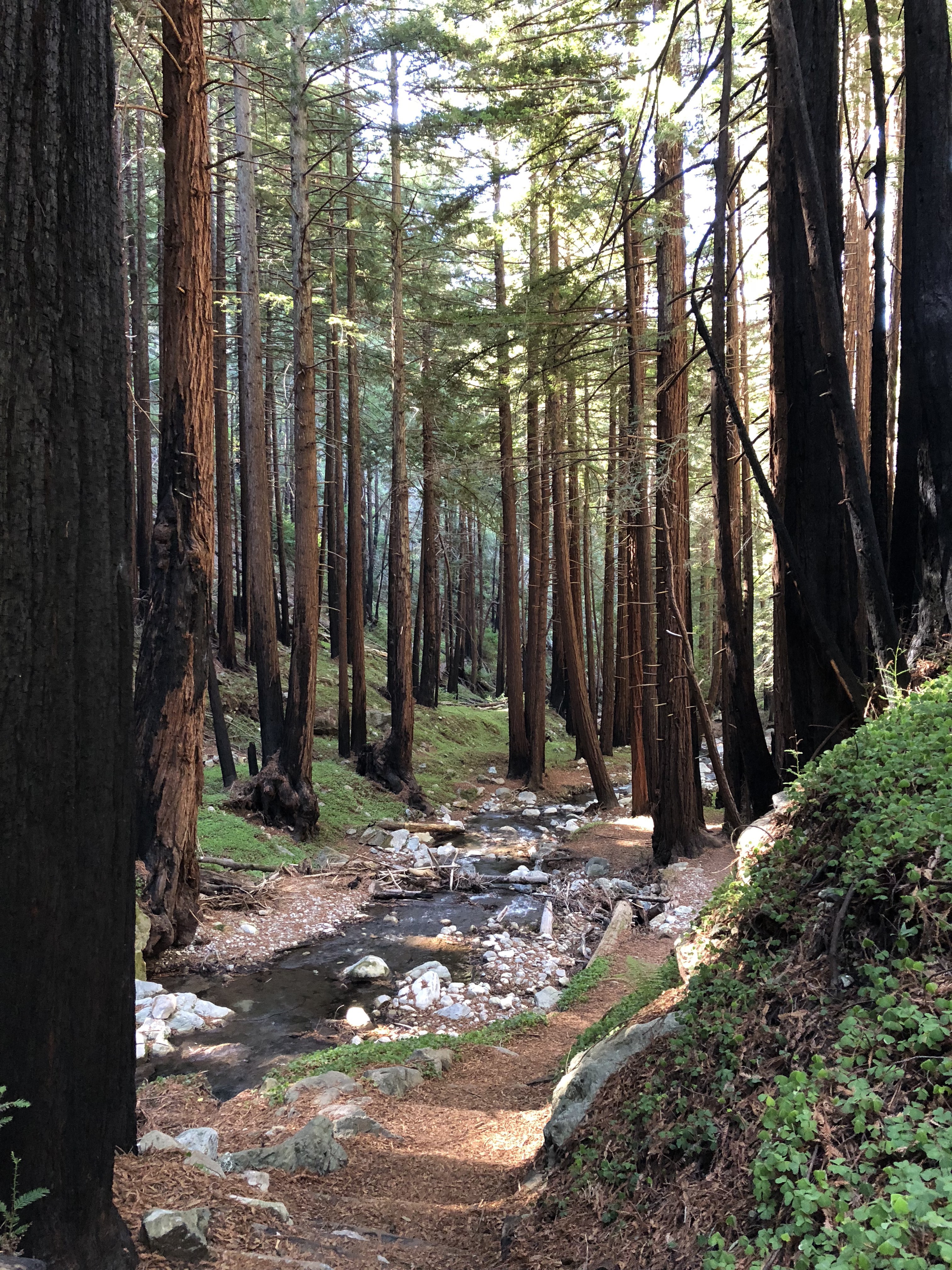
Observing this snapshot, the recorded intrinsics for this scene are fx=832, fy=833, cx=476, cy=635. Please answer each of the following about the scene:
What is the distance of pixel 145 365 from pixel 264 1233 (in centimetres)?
1899

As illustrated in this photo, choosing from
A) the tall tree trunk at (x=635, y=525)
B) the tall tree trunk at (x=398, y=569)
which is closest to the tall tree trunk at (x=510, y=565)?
the tall tree trunk at (x=398, y=569)

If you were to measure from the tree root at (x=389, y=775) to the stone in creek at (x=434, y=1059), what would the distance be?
10354mm

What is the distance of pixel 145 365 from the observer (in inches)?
742

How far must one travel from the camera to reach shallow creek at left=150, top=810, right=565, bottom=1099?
6.55 metres

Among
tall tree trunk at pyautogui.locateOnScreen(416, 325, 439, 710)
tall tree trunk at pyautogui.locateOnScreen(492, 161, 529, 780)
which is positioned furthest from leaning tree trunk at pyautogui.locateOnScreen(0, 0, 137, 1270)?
tall tree trunk at pyautogui.locateOnScreen(416, 325, 439, 710)

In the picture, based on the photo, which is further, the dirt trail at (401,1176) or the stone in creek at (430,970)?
the stone in creek at (430,970)

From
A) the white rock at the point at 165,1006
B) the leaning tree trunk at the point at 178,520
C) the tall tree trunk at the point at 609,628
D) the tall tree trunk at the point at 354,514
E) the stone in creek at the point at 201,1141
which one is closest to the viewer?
the stone in creek at the point at 201,1141

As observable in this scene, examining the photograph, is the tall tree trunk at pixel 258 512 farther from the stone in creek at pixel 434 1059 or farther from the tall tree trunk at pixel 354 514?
the stone in creek at pixel 434 1059

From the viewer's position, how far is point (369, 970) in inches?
333

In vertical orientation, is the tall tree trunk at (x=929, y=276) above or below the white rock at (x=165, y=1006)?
above

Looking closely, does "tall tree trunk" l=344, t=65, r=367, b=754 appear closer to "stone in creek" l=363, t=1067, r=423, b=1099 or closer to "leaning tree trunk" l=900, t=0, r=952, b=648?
"stone in creek" l=363, t=1067, r=423, b=1099

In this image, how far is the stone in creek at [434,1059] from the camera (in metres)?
6.19

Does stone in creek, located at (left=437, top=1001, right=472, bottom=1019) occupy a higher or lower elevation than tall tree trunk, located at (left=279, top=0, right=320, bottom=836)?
lower

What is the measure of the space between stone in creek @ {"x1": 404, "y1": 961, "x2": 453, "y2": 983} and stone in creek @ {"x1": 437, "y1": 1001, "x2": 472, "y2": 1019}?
0.53 m
